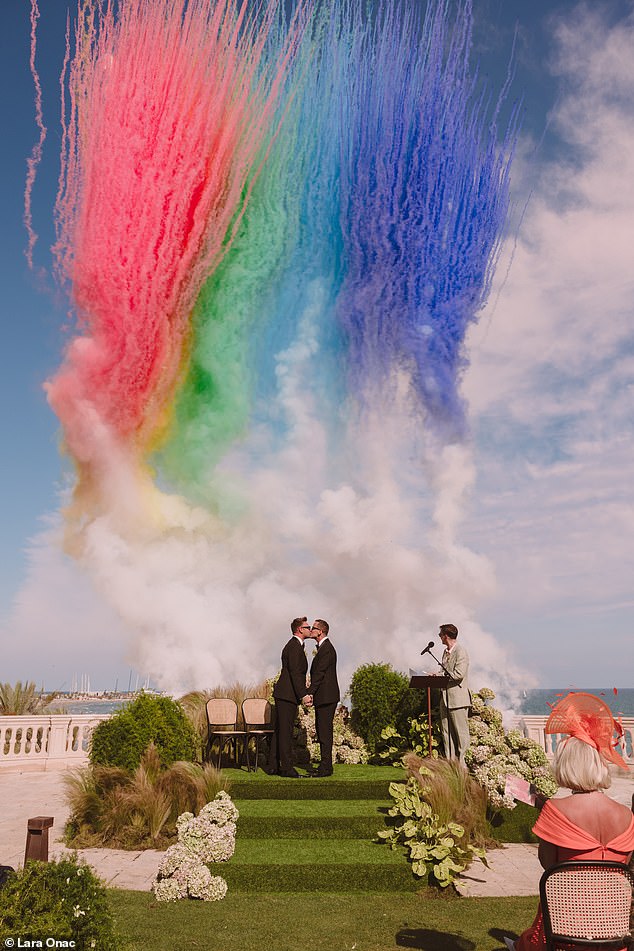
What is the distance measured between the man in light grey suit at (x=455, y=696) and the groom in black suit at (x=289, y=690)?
7.24 feet

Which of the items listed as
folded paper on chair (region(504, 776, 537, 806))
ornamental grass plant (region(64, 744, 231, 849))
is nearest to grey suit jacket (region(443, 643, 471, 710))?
ornamental grass plant (region(64, 744, 231, 849))

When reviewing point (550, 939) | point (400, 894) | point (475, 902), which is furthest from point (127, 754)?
point (550, 939)

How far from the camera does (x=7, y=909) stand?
3.21 m

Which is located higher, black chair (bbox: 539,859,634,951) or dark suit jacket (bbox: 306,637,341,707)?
dark suit jacket (bbox: 306,637,341,707)

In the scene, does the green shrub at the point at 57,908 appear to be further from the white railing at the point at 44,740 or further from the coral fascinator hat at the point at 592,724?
the white railing at the point at 44,740

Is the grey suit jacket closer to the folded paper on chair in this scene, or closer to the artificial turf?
the artificial turf

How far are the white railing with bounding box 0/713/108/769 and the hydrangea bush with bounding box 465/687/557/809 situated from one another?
34.2 ft

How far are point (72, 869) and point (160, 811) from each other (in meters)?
5.38

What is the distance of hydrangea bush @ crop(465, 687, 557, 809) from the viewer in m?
8.97

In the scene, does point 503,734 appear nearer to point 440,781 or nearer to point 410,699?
point 410,699

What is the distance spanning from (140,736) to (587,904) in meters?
7.78

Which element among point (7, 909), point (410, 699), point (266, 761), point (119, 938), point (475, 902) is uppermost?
point (410, 699)

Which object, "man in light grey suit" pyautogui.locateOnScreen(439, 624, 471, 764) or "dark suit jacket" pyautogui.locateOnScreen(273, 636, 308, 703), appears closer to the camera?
"man in light grey suit" pyautogui.locateOnScreen(439, 624, 471, 764)

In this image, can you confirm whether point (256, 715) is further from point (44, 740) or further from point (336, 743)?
point (44, 740)
